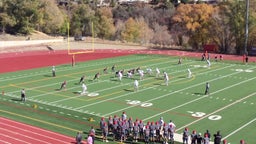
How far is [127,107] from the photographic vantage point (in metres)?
27.5

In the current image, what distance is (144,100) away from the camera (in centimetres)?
2942

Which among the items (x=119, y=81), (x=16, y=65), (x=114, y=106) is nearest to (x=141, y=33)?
(x=16, y=65)

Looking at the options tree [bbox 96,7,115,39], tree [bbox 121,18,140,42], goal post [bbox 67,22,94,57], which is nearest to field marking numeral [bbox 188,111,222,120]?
goal post [bbox 67,22,94,57]

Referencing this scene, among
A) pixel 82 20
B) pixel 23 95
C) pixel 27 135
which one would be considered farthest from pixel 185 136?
pixel 82 20

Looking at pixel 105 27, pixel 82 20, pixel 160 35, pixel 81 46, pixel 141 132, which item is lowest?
pixel 141 132

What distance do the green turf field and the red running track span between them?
30.1 inches

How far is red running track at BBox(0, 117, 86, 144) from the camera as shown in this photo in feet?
69.0

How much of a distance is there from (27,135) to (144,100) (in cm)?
1007

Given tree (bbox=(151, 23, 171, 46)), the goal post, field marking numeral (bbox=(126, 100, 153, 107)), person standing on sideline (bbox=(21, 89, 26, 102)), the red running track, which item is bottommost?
the red running track

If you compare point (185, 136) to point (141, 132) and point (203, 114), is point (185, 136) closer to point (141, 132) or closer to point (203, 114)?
point (141, 132)

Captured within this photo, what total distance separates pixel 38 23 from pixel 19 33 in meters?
4.17

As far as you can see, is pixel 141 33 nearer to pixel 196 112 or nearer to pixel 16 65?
pixel 16 65

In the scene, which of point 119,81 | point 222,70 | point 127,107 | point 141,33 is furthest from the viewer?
point 141,33

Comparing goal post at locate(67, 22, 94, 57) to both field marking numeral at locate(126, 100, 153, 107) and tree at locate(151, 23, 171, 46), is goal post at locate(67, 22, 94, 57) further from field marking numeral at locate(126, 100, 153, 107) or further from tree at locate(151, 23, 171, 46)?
field marking numeral at locate(126, 100, 153, 107)
